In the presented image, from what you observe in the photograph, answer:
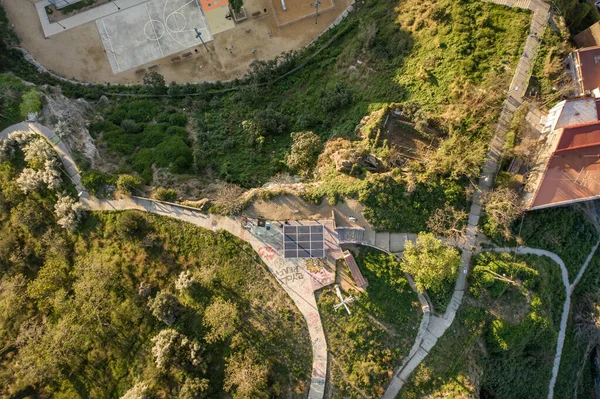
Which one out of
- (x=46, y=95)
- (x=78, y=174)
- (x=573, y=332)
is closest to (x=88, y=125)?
(x=46, y=95)

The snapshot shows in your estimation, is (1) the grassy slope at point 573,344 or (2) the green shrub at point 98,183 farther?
(1) the grassy slope at point 573,344

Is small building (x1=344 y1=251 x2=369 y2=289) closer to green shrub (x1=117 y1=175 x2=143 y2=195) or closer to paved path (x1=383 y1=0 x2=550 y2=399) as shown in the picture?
paved path (x1=383 y1=0 x2=550 y2=399)

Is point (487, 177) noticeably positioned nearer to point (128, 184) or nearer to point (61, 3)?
point (128, 184)

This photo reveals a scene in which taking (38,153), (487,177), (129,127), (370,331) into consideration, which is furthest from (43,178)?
(487,177)

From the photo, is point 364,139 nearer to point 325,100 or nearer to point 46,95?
point 325,100

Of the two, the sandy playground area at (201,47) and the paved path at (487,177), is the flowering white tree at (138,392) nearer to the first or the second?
the paved path at (487,177)

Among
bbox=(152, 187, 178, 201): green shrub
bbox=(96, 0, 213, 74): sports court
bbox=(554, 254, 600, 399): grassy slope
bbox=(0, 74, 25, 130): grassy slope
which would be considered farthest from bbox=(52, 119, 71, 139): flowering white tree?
bbox=(554, 254, 600, 399): grassy slope

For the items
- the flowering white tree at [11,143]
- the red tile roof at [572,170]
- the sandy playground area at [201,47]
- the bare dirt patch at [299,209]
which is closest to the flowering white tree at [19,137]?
the flowering white tree at [11,143]
